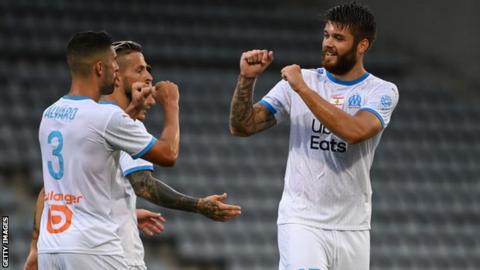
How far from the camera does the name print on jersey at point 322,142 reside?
18.0 ft

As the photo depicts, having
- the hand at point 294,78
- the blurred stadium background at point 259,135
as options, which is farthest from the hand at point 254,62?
the blurred stadium background at point 259,135

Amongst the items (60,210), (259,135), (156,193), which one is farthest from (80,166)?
(259,135)

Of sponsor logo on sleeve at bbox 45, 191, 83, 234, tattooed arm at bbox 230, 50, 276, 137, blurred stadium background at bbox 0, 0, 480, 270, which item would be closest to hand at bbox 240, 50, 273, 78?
tattooed arm at bbox 230, 50, 276, 137

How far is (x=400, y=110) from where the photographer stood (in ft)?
46.0

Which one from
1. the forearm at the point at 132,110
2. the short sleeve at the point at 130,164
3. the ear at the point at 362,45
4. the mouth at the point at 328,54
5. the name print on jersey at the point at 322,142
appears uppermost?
the ear at the point at 362,45

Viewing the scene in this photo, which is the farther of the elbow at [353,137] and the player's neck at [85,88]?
the elbow at [353,137]

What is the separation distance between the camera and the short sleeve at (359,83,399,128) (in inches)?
217

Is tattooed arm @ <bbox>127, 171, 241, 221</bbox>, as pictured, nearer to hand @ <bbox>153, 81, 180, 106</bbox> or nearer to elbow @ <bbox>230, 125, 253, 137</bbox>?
hand @ <bbox>153, 81, 180, 106</bbox>

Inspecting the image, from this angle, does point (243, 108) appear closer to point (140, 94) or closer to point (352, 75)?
point (352, 75)

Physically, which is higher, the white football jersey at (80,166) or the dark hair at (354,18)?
the dark hair at (354,18)

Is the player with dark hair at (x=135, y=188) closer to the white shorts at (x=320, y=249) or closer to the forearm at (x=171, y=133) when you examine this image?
the forearm at (x=171, y=133)

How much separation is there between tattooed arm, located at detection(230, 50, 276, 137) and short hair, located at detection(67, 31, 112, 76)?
894 millimetres

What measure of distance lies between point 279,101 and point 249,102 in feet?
0.71

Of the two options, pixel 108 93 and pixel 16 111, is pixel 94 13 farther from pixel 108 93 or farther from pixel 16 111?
pixel 108 93
